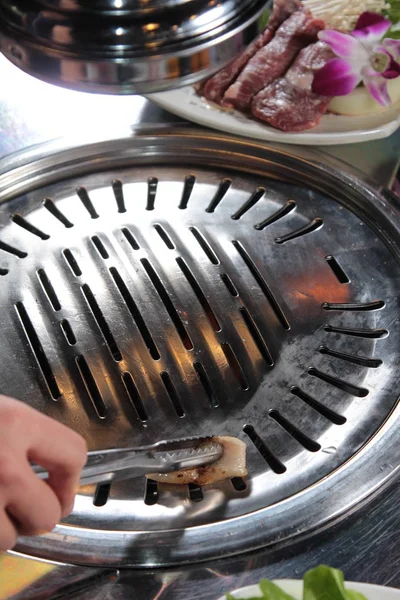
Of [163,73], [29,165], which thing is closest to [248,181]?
[29,165]

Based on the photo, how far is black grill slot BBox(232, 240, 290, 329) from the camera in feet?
4.40

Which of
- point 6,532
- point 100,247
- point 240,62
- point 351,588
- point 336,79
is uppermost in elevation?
point 240,62

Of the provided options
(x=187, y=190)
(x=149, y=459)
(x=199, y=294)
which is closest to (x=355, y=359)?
(x=199, y=294)

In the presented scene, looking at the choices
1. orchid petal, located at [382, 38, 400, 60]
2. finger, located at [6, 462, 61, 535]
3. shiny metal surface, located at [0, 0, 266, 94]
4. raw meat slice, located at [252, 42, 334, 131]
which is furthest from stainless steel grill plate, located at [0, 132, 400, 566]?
shiny metal surface, located at [0, 0, 266, 94]

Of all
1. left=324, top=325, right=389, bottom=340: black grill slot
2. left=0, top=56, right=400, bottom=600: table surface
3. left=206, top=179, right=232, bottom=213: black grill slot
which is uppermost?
left=206, top=179, right=232, bottom=213: black grill slot

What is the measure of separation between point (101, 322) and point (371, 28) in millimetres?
983

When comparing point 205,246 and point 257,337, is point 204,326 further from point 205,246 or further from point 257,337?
point 205,246

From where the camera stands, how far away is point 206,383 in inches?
49.0

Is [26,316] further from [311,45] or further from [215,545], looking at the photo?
[311,45]

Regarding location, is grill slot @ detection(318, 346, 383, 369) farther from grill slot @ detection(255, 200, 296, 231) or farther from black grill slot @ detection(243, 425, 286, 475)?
grill slot @ detection(255, 200, 296, 231)

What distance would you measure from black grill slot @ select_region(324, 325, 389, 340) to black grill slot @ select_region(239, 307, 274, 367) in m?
0.12

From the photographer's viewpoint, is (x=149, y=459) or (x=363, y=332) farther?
(x=363, y=332)

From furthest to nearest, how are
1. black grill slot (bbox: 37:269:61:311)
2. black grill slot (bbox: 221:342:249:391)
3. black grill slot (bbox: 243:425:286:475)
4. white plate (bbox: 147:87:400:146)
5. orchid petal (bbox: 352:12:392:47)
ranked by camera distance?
orchid petal (bbox: 352:12:392:47)
white plate (bbox: 147:87:400:146)
black grill slot (bbox: 37:269:61:311)
black grill slot (bbox: 221:342:249:391)
black grill slot (bbox: 243:425:286:475)

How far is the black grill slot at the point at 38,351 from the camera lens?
123cm
